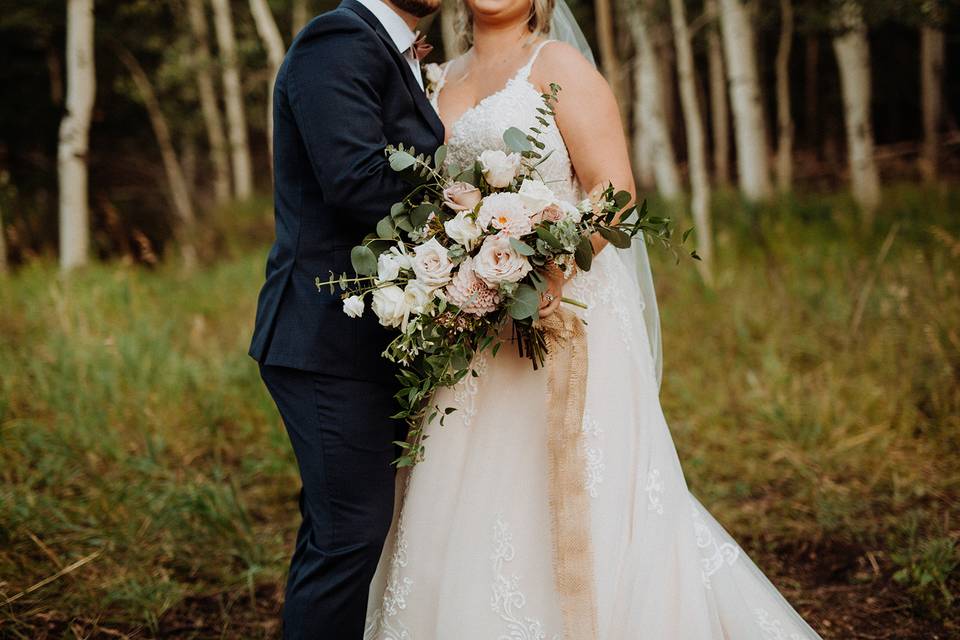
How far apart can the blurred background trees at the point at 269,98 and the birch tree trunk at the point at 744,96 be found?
0.02 metres

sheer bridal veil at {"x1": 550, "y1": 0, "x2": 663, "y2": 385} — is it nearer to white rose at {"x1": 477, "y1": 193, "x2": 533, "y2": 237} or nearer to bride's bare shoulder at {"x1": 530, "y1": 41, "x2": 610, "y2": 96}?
bride's bare shoulder at {"x1": 530, "y1": 41, "x2": 610, "y2": 96}

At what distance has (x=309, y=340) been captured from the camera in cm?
223

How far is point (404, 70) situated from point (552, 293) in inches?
29.3

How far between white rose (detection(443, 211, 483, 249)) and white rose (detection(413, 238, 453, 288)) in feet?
0.16

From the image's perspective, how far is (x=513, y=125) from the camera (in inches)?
97.7

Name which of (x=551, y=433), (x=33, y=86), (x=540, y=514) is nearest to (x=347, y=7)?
(x=551, y=433)

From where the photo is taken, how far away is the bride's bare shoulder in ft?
8.09

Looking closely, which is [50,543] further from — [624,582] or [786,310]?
[786,310]

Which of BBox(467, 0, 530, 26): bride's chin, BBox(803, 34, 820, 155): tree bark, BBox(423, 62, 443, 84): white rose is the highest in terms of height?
BBox(803, 34, 820, 155): tree bark

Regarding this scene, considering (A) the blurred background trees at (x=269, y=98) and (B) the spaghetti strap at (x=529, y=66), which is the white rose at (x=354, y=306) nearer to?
(B) the spaghetti strap at (x=529, y=66)

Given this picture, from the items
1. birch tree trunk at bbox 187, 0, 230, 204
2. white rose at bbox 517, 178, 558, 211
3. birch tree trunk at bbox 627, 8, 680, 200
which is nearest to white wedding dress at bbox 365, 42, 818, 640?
white rose at bbox 517, 178, 558, 211

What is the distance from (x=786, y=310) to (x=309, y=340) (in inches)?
170

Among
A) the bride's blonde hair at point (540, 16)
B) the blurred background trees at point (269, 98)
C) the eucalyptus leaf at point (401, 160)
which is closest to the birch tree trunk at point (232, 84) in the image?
the blurred background trees at point (269, 98)

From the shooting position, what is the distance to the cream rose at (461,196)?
86.8 inches
